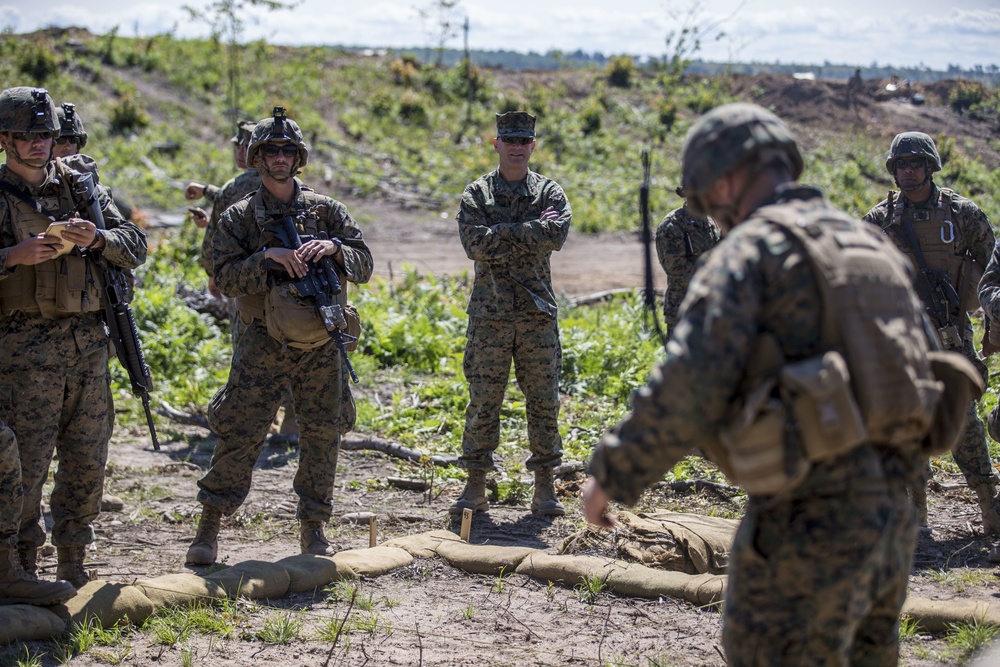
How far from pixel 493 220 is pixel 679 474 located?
2.27m

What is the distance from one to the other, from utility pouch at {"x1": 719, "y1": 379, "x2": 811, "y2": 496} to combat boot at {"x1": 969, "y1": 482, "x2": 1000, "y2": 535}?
399cm

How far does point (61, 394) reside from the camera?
498 centimetres

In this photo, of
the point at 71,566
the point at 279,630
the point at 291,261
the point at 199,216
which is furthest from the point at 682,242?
the point at 71,566

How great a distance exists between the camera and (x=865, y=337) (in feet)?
8.71

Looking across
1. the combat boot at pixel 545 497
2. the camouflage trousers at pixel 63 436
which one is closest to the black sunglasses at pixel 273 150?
the camouflage trousers at pixel 63 436

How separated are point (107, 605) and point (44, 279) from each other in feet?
5.22

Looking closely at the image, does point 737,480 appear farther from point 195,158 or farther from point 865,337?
point 195,158

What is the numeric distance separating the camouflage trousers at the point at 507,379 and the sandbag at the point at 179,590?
2.21 m

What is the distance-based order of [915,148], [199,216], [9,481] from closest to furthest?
1. [9,481]
2. [915,148]
3. [199,216]

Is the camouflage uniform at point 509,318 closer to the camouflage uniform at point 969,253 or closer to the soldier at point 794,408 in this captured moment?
the camouflage uniform at point 969,253

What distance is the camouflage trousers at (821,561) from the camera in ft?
8.95

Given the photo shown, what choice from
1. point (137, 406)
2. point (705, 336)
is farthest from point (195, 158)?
point (705, 336)

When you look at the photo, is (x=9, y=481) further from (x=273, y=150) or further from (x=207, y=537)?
(x=273, y=150)

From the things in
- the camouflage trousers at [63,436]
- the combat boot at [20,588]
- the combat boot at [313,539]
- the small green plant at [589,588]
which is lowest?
the combat boot at [313,539]
